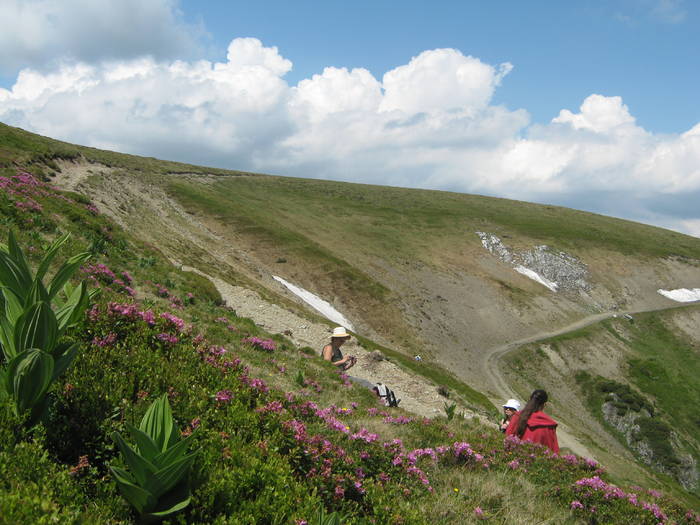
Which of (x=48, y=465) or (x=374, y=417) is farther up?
(x=48, y=465)

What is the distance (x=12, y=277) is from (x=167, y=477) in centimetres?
257

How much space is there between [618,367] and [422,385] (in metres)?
52.1

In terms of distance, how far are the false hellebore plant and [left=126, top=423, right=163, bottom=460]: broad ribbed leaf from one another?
115 cm

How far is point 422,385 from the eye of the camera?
2497 cm

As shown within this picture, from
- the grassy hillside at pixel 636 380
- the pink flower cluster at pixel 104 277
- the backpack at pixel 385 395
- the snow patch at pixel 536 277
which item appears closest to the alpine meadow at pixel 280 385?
the pink flower cluster at pixel 104 277

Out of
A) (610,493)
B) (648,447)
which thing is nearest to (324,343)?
(610,493)

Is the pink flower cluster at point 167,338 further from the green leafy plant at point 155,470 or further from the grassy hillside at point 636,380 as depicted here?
the grassy hillside at point 636,380

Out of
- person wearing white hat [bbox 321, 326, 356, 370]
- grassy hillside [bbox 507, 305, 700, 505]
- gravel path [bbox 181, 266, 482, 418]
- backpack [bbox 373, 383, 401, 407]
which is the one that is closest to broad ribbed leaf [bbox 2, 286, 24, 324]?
person wearing white hat [bbox 321, 326, 356, 370]

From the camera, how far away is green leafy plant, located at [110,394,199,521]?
3.63 meters

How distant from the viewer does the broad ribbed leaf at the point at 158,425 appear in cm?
398

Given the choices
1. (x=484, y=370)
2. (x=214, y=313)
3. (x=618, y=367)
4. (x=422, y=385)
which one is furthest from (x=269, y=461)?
(x=618, y=367)

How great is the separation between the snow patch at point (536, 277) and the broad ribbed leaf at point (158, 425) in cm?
9247

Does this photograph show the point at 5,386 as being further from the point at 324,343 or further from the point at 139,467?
the point at 324,343

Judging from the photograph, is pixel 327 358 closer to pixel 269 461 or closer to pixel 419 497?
pixel 419 497
